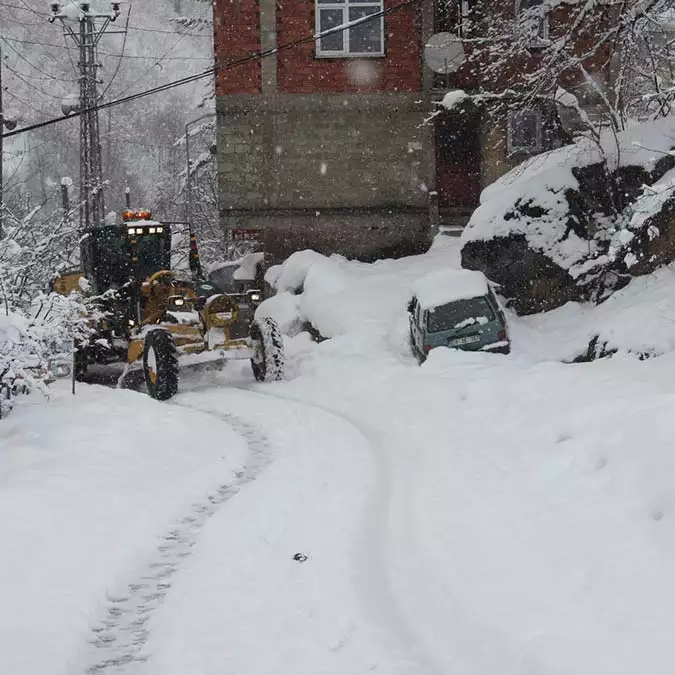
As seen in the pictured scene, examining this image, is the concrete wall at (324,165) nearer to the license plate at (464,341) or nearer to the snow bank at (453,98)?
the snow bank at (453,98)

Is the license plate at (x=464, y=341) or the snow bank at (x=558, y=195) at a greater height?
the snow bank at (x=558, y=195)

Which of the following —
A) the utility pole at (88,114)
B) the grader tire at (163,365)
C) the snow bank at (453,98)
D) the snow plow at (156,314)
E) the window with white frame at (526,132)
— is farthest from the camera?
the utility pole at (88,114)

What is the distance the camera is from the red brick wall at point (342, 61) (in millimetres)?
21094

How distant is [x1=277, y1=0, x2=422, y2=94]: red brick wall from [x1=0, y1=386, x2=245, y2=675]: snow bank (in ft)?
40.5

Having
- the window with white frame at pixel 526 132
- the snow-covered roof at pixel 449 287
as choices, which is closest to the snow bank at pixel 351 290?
the snow-covered roof at pixel 449 287

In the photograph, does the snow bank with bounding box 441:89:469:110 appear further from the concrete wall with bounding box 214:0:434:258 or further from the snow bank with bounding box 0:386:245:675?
the snow bank with bounding box 0:386:245:675

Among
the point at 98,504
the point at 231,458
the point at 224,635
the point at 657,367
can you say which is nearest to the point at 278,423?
the point at 231,458

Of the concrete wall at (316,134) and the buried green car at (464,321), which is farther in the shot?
the concrete wall at (316,134)

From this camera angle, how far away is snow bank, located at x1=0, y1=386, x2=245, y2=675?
16.6 feet

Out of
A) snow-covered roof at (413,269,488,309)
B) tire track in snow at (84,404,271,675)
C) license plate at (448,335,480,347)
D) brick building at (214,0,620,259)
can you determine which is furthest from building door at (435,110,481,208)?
tire track in snow at (84,404,271,675)

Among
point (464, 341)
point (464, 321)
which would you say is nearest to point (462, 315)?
point (464, 321)

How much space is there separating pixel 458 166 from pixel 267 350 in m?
12.0

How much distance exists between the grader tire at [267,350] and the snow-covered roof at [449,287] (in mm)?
2482

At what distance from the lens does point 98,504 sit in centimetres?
708
